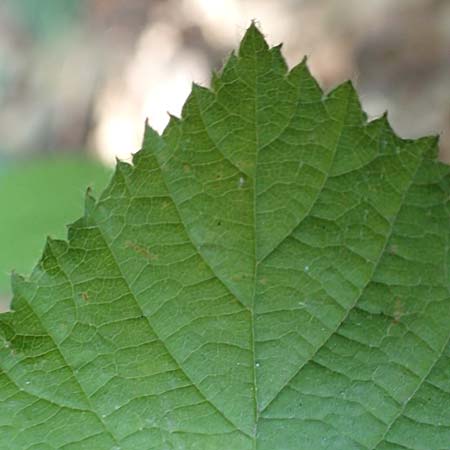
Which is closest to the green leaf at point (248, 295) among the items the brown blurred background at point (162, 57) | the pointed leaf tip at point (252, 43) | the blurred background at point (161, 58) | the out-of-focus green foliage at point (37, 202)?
the pointed leaf tip at point (252, 43)

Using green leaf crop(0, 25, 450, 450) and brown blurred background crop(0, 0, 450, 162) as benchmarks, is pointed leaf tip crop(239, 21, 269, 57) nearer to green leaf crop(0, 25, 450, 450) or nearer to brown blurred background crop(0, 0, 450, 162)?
green leaf crop(0, 25, 450, 450)

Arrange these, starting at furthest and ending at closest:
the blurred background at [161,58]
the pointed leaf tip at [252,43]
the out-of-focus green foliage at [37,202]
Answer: the blurred background at [161,58], the out-of-focus green foliage at [37,202], the pointed leaf tip at [252,43]

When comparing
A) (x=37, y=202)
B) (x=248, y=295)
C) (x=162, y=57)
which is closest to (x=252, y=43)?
(x=248, y=295)

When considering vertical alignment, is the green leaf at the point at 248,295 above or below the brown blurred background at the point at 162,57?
below

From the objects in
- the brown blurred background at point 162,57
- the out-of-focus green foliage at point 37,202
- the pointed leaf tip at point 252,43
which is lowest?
the pointed leaf tip at point 252,43

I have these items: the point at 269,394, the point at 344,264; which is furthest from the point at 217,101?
the point at 269,394

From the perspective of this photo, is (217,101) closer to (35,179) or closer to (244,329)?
(244,329)

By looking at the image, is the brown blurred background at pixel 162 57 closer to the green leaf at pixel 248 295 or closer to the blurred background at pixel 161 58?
the blurred background at pixel 161 58

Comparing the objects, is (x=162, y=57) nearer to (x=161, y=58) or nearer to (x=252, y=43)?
(x=161, y=58)
